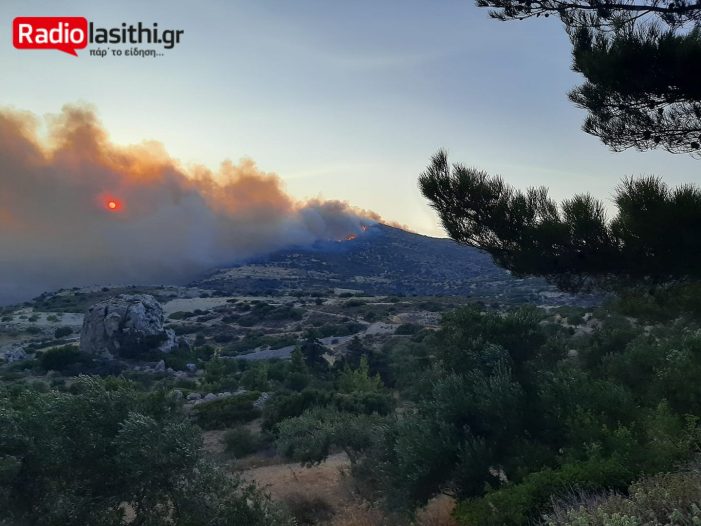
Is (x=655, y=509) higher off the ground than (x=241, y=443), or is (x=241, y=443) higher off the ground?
(x=655, y=509)

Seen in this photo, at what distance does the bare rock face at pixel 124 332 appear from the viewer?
5538 cm

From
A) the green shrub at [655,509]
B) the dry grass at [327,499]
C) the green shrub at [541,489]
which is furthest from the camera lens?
the dry grass at [327,499]

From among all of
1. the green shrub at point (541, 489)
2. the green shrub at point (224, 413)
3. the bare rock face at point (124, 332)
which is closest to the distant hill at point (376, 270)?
the bare rock face at point (124, 332)

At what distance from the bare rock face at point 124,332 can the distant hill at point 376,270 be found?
220 ft

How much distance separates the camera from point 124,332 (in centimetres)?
5638

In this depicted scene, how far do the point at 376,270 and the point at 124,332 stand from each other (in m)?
102

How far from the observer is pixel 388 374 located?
134ft

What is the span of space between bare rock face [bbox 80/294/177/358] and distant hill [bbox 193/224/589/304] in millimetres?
67082

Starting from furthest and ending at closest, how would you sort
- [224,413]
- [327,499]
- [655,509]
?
[224,413]
[327,499]
[655,509]

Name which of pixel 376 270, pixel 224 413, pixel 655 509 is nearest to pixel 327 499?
pixel 655 509

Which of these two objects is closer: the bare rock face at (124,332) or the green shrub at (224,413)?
the green shrub at (224,413)

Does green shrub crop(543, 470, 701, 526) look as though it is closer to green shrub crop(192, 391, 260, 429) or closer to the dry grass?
the dry grass

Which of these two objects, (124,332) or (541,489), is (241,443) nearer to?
(541,489)

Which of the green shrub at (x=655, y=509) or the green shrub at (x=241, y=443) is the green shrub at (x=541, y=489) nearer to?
the green shrub at (x=655, y=509)
